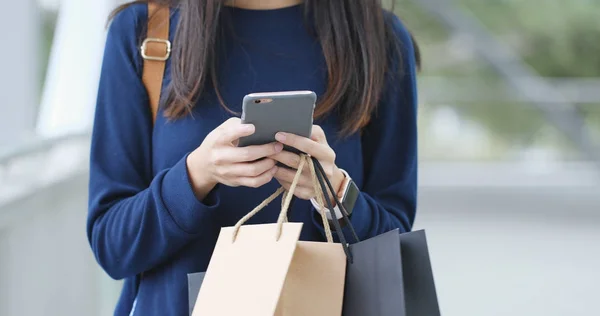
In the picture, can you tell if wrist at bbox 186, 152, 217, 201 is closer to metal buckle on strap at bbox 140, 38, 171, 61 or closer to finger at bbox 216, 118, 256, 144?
finger at bbox 216, 118, 256, 144

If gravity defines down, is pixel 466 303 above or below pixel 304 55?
below

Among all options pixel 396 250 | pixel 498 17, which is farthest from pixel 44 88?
pixel 498 17

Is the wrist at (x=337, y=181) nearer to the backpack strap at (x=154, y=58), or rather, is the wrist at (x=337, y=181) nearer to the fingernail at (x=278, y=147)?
the fingernail at (x=278, y=147)

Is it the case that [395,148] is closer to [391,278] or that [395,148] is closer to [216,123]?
[216,123]

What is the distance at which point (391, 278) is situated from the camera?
3.66ft

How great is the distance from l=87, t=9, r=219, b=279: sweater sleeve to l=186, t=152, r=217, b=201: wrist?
1.0 inches

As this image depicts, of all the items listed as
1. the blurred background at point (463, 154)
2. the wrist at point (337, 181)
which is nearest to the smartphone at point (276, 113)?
the wrist at point (337, 181)

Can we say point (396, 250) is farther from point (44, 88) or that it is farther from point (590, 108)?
point (590, 108)

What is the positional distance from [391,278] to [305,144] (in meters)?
0.20

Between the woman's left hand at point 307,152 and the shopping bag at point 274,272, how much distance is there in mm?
21

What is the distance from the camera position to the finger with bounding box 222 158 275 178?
3.88ft

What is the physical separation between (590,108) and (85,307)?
5220mm

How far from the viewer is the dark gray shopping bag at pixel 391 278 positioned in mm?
1112

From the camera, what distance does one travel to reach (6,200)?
6.44ft
